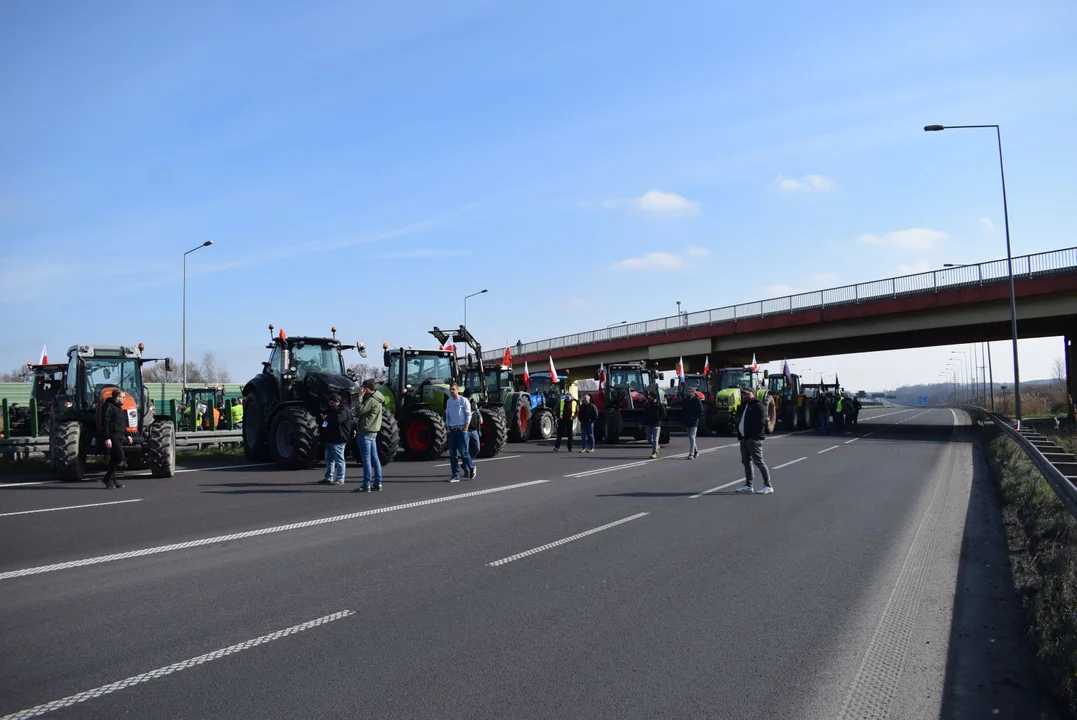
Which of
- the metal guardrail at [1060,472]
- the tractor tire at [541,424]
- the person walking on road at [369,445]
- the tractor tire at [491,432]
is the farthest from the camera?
the tractor tire at [541,424]

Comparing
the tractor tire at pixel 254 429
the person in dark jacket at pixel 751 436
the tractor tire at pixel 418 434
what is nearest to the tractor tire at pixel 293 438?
the tractor tire at pixel 254 429

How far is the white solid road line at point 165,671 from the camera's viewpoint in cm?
406

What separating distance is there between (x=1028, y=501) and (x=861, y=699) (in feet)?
26.4

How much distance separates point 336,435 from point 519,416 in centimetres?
1515

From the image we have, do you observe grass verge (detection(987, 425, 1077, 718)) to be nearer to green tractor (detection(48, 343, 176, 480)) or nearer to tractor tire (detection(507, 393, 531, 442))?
green tractor (detection(48, 343, 176, 480))

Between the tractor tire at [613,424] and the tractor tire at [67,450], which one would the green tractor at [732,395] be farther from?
the tractor tire at [67,450]

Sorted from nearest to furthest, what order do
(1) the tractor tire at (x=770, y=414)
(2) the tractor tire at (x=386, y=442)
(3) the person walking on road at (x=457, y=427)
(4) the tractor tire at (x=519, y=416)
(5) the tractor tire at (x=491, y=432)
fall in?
(3) the person walking on road at (x=457, y=427), (2) the tractor tire at (x=386, y=442), (5) the tractor tire at (x=491, y=432), (4) the tractor tire at (x=519, y=416), (1) the tractor tire at (x=770, y=414)

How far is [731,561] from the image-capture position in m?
7.83

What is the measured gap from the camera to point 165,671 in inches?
181

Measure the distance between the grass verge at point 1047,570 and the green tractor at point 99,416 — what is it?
44.3 feet

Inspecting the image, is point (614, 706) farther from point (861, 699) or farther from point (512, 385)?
Result: point (512, 385)

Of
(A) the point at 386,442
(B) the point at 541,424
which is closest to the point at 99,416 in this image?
(A) the point at 386,442

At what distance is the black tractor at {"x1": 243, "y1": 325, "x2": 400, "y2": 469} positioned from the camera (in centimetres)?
1573

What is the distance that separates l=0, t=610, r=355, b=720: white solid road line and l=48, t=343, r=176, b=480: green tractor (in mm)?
9658
